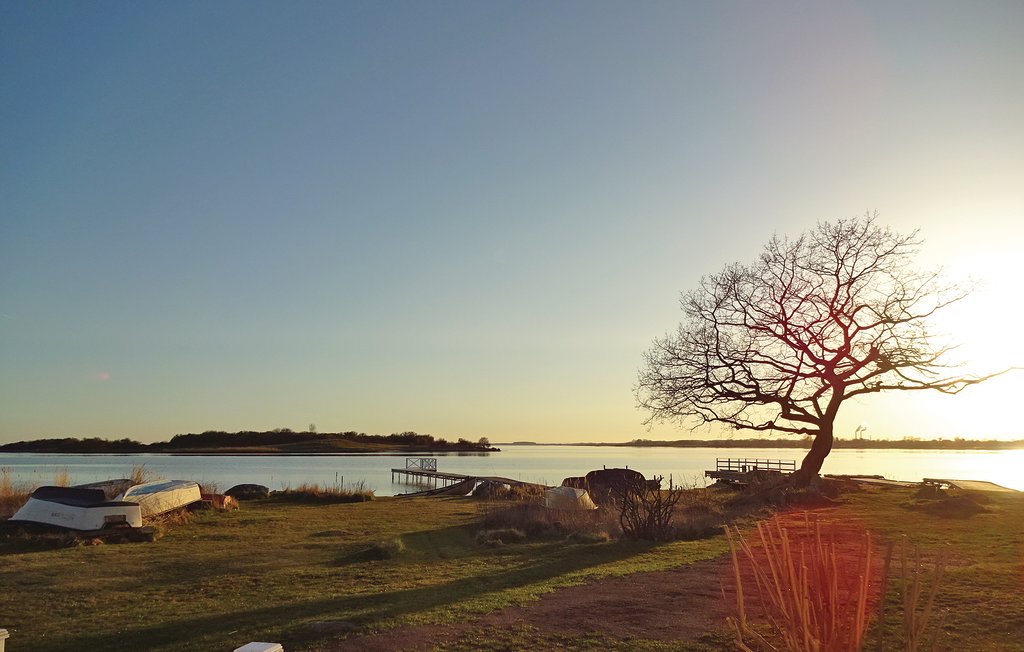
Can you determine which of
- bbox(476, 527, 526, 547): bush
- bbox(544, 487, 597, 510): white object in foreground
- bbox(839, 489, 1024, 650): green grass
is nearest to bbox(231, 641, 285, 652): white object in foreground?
bbox(839, 489, 1024, 650): green grass

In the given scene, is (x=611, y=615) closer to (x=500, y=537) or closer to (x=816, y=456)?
(x=500, y=537)

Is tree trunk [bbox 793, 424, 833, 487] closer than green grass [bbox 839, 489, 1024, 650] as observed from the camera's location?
No

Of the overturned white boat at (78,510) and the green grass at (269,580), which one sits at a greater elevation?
the overturned white boat at (78,510)

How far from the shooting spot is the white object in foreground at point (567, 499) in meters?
21.2

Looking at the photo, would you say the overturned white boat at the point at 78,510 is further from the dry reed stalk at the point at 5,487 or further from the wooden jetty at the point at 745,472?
the wooden jetty at the point at 745,472

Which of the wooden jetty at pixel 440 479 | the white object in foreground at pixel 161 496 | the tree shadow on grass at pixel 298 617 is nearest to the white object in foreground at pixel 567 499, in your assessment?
the tree shadow on grass at pixel 298 617

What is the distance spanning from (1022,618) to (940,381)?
22278 mm

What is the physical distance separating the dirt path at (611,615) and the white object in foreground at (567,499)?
1001cm

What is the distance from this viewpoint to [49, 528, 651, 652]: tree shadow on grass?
Answer: 7664 mm

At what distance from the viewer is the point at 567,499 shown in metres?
21.7

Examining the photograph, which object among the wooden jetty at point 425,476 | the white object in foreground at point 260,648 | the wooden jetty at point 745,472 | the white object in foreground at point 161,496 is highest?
the white object in foreground at point 260,648

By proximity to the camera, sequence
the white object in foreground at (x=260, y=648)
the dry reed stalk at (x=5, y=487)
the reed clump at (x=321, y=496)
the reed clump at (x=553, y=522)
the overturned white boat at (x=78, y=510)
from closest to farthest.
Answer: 1. the white object in foreground at (x=260, y=648)
2. the overturned white boat at (x=78, y=510)
3. the reed clump at (x=553, y=522)
4. the dry reed stalk at (x=5, y=487)
5. the reed clump at (x=321, y=496)

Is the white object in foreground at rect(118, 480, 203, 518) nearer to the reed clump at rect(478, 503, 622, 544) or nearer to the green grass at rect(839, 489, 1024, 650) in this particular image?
the reed clump at rect(478, 503, 622, 544)

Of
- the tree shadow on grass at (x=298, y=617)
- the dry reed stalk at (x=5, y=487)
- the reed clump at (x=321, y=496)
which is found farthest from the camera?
the reed clump at (x=321, y=496)
